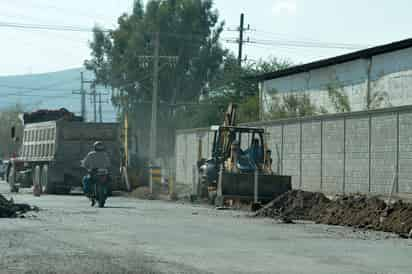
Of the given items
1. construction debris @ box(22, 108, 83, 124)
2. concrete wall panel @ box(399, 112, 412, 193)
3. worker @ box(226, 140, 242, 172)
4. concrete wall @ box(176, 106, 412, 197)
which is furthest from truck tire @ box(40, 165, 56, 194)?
concrete wall panel @ box(399, 112, 412, 193)

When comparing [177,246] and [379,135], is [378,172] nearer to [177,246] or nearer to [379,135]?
[379,135]

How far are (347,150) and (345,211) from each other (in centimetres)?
672

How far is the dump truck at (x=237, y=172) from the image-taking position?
1115 inches

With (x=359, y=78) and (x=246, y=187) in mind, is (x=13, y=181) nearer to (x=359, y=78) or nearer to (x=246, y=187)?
(x=359, y=78)

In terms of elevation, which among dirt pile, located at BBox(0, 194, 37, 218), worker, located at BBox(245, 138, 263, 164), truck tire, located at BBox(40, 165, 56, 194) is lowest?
dirt pile, located at BBox(0, 194, 37, 218)

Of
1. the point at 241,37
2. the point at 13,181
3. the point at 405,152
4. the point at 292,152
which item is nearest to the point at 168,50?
the point at 241,37

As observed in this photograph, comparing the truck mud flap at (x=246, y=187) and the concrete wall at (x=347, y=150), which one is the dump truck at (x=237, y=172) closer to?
the truck mud flap at (x=246, y=187)

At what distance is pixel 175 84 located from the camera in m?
81.1

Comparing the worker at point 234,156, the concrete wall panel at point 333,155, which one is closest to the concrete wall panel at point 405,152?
the concrete wall panel at point 333,155

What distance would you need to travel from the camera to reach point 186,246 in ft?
49.5

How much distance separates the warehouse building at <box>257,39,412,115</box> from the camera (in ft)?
118

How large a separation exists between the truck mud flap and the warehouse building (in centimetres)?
932

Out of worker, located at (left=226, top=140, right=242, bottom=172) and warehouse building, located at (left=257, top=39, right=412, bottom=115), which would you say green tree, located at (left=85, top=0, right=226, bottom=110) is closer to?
warehouse building, located at (left=257, top=39, right=412, bottom=115)

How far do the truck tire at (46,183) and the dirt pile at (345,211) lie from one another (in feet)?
47.0
